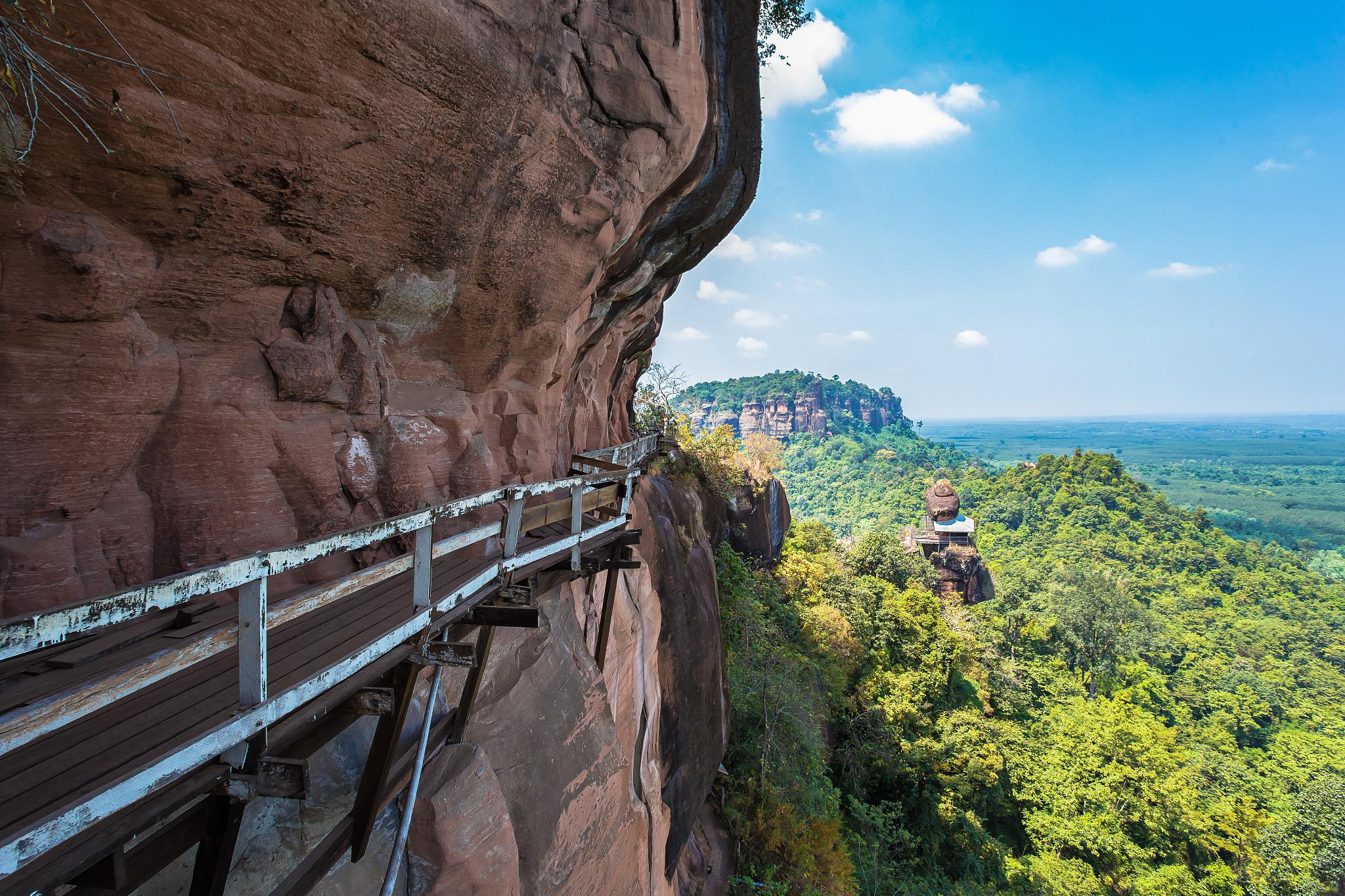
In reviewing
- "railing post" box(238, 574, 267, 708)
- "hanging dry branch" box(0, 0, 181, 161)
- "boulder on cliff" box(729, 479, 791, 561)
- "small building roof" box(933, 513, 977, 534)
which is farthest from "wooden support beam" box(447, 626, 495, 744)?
"small building roof" box(933, 513, 977, 534)

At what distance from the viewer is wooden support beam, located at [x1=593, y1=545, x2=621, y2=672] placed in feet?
23.3

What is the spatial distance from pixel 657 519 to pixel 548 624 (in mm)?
5308

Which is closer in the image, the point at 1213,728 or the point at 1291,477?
the point at 1213,728

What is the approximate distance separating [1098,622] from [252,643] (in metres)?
46.5

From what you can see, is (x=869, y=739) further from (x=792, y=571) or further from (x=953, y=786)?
(x=792, y=571)

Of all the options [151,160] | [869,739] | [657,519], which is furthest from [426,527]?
[869,739]

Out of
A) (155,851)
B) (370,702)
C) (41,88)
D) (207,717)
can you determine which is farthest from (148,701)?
(41,88)

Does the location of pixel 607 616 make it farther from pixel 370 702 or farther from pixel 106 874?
pixel 106 874

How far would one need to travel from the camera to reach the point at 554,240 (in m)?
6.58

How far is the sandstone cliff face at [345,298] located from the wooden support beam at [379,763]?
28cm

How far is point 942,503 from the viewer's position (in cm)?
4400

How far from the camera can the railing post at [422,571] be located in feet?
10.4

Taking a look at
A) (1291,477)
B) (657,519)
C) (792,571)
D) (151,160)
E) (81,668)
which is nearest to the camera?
(81,668)

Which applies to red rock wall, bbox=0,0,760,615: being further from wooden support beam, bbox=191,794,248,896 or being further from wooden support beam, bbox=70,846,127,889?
wooden support beam, bbox=70,846,127,889
